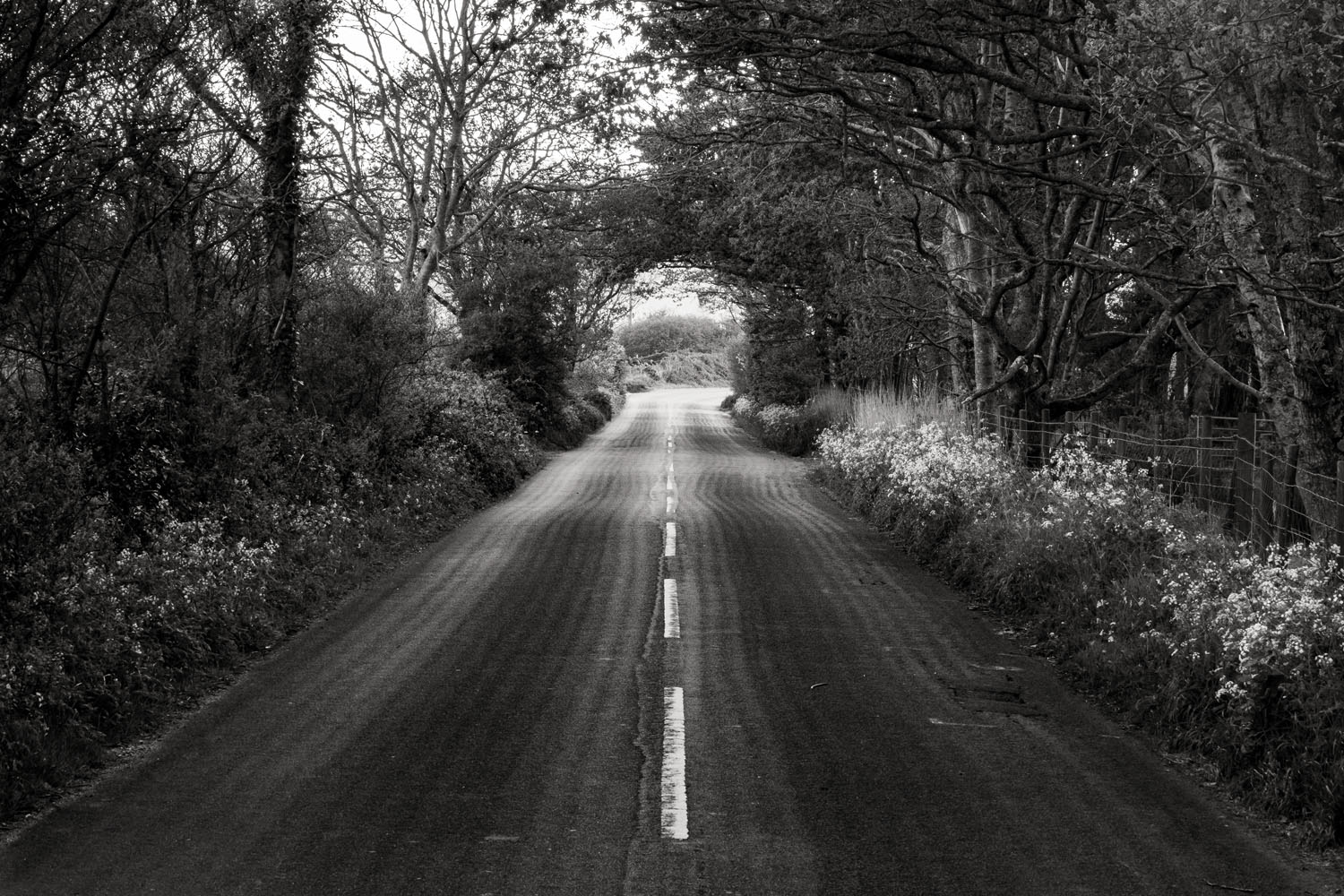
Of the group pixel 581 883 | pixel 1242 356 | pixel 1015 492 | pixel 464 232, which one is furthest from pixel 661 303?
pixel 581 883

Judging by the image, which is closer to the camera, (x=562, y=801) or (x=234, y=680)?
(x=562, y=801)

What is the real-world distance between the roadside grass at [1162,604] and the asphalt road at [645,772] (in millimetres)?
418

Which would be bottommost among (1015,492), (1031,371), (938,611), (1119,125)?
(938,611)

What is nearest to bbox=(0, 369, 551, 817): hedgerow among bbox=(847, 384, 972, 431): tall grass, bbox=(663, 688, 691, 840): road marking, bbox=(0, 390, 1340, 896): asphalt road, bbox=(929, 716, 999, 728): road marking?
bbox=(0, 390, 1340, 896): asphalt road

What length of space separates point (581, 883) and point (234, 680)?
185 inches

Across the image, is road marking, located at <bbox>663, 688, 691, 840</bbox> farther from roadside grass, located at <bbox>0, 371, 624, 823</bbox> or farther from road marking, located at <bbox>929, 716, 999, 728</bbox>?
roadside grass, located at <bbox>0, 371, 624, 823</bbox>

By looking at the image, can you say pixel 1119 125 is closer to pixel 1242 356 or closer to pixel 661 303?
pixel 1242 356

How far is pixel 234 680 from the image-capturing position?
8680 mm

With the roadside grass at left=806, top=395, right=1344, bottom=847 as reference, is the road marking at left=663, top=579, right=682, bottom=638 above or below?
below

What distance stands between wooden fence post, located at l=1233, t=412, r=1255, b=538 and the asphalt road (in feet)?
8.05

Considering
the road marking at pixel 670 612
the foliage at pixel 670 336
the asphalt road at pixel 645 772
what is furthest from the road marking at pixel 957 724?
the foliage at pixel 670 336

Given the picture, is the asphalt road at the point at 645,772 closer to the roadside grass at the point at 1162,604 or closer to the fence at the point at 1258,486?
the roadside grass at the point at 1162,604

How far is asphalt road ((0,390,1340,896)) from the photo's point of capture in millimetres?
5152

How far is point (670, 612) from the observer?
11023 millimetres
